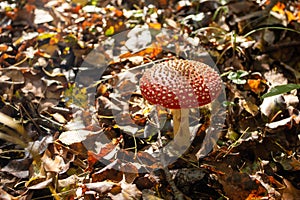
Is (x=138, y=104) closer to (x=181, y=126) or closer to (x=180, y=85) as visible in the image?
(x=181, y=126)

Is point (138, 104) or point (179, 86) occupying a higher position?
point (179, 86)

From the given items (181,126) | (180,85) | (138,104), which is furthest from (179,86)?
(138,104)

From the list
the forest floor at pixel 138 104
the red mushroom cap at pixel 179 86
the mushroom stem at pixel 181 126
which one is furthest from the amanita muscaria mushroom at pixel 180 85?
the forest floor at pixel 138 104

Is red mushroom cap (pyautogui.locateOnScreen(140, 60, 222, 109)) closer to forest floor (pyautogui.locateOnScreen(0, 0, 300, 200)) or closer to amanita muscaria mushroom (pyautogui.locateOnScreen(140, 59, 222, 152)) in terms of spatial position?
amanita muscaria mushroom (pyautogui.locateOnScreen(140, 59, 222, 152))

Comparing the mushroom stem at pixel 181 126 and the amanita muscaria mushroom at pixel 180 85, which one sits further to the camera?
the mushroom stem at pixel 181 126

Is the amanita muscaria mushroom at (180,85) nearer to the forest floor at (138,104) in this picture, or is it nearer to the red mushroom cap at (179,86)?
the red mushroom cap at (179,86)

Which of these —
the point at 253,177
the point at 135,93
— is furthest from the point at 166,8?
the point at 253,177

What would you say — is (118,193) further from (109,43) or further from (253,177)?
(109,43)
